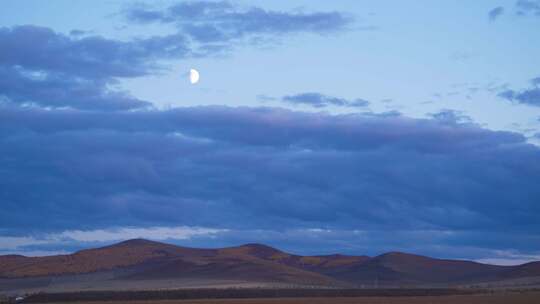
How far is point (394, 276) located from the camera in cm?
19975

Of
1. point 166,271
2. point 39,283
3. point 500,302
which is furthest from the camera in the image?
point 166,271

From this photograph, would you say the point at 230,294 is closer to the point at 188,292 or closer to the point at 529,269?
the point at 188,292

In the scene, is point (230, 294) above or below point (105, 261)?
below

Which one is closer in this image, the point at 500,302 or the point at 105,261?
the point at 500,302

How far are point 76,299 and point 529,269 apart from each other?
4805 inches

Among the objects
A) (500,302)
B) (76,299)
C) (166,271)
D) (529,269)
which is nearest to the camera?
(500,302)

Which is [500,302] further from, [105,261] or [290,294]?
[105,261]

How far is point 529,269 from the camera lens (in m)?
191

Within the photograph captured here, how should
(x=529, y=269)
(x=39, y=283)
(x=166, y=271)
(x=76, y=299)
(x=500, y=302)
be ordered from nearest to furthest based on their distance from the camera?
(x=500, y=302)
(x=76, y=299)
(x=39, y=283)
(x=166, y=271)
(x=529, y=269)

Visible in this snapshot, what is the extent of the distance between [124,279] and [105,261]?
32.6 m

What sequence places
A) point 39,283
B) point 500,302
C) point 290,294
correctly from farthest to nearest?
point 39,283 < point 290,294 < point 500,302

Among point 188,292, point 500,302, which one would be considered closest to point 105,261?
point 188,292

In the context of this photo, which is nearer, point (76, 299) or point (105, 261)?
point (76, 299)

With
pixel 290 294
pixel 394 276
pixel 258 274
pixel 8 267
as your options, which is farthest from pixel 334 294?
pixel 8 267
